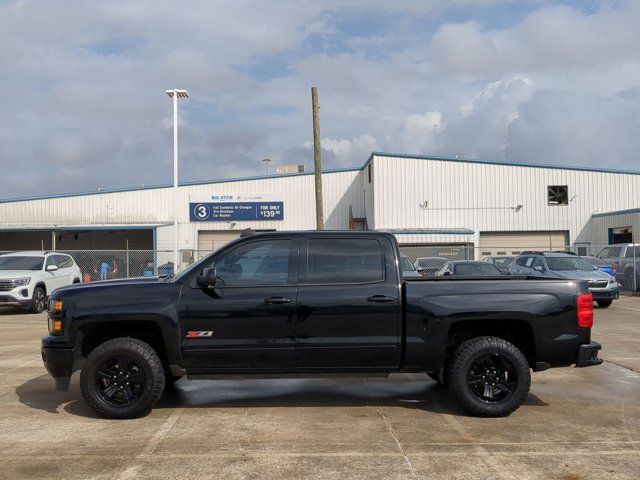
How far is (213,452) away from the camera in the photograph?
5164 millimetres

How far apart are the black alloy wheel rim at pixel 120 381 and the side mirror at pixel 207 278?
1.02 metres

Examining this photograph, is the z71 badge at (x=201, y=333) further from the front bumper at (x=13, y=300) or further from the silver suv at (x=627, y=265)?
the silver suv at (x=627, y=265)

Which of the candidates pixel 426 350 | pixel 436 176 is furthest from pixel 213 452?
pixel 436 176

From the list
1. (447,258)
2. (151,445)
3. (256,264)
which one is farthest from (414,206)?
(151,445)

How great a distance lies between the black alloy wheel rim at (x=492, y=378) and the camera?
6227 millimetres

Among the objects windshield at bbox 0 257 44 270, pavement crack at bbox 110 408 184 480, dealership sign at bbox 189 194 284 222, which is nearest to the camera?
pavement crack at bbox 110 408 184 480

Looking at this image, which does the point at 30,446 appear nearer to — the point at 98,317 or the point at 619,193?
the point at 98,317

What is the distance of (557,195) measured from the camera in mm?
36469

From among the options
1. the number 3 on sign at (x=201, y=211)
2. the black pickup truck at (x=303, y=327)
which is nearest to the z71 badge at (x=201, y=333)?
the black pickup truck at (x=303, y=327)

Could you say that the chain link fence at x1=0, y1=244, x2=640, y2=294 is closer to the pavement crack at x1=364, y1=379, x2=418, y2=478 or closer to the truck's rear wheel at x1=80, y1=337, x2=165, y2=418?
the truck's rear wheel at x1=80, y1=337, x2=165, y2=418

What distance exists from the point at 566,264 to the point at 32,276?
48.3 feet

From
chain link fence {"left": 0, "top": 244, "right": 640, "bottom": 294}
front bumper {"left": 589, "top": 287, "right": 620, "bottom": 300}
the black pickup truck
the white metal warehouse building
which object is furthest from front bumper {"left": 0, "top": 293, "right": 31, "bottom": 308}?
the white metal warehouse building

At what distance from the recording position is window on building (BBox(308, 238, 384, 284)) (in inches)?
249

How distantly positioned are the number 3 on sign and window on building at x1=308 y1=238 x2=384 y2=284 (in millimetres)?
33433
